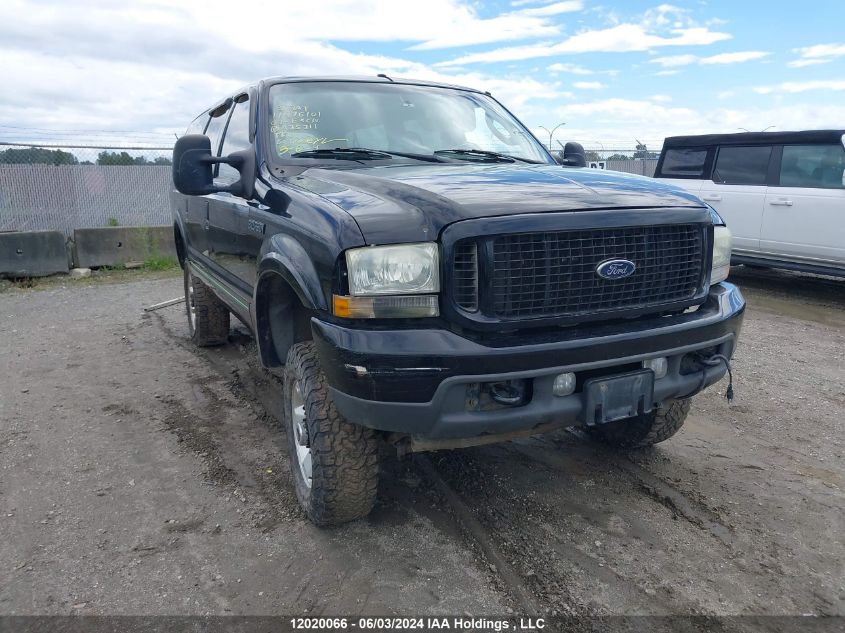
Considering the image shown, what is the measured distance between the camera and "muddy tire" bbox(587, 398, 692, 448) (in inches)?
140

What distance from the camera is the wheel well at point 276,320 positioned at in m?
3.32

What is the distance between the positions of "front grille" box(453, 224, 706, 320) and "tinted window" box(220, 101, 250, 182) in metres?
2.06

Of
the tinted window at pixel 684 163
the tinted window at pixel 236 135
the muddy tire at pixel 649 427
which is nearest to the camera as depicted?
the muddy tire at pixel 649 427

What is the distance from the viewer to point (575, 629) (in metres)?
2.36

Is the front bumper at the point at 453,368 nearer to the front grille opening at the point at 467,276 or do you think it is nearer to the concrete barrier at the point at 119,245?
the front grille opening at the point at 467,276

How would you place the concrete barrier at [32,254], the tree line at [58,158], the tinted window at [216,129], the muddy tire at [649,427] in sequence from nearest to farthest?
1. the muddy tire at [649,427]
2. the tinted window at [216,129]
3. the concrete barrier at [32,254]
4. the tree line at [58,158]

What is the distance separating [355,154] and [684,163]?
23.5 ft

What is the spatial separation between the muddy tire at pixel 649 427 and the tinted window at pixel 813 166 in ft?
17.5

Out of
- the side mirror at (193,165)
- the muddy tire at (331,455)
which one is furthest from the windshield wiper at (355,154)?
the muddy tire at (331,455)

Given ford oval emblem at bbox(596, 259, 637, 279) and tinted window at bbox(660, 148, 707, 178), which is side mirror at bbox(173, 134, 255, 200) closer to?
ford oval emblem at bbox(596, 259, 637, 279)

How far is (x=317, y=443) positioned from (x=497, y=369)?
0.86 metres

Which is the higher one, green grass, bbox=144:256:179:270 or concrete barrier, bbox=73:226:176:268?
concrete barrier, bbox=73:226:176:268

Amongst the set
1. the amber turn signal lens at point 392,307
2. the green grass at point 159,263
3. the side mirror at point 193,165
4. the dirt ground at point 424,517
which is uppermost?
the side mirror at point 193,165

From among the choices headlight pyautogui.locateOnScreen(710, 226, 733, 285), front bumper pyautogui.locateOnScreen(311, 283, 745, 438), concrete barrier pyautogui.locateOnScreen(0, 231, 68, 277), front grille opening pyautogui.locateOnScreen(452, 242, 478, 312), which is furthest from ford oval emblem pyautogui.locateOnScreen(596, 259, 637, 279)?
concrete barrier pyautogui.locateOnScreen(0, 231, 68, 277)
